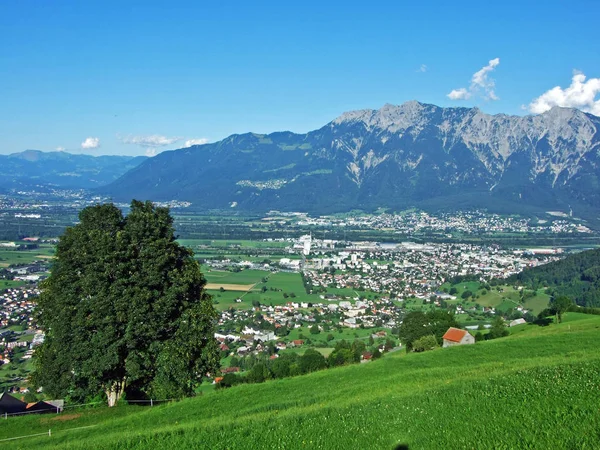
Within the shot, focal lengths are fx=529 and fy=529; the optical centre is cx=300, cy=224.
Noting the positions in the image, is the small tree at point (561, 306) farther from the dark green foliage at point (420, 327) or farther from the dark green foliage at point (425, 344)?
the dark green foliage at point (425, 344)

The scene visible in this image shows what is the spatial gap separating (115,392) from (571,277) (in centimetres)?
7578


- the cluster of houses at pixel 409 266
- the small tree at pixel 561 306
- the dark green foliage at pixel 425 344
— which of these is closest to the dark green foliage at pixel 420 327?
the dark green foliage at pixel 425 344

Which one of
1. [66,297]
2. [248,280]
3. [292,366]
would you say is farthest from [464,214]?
[66,297]

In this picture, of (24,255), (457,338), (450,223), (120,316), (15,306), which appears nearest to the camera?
(120,316)

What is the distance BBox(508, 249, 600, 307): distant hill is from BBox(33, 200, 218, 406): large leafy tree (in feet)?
194

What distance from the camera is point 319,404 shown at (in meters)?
10.7

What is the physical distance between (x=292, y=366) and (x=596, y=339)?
14.3 meters

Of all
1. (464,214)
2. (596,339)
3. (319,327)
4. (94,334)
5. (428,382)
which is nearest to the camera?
(428,382)

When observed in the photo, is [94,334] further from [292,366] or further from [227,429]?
[292,366]

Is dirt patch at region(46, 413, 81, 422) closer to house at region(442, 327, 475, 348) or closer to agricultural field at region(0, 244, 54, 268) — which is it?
house at region(442, 327, 475, 348)

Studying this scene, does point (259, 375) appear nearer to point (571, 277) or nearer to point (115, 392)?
point (115, 392)

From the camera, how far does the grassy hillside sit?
6.92 meters

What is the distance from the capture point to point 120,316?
14.7 meters

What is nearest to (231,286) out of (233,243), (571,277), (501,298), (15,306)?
(15,306)
